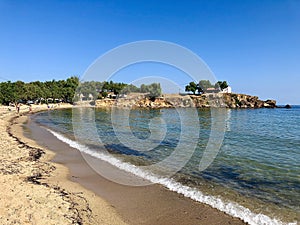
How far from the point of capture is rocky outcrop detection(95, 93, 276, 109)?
5379 inches

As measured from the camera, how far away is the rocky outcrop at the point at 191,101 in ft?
448

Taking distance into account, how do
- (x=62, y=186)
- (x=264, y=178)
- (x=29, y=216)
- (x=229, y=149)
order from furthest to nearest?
(x=229, y=149)
(x=264, y=178)
(x=62, y=186)
(x=29, y=216)

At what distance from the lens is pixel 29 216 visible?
691cm

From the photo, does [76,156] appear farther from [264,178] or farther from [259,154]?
[259,154]

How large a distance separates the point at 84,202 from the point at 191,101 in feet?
435

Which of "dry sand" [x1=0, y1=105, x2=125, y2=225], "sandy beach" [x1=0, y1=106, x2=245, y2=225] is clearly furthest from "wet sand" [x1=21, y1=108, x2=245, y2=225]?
"dry sand" [x1=0, y1=105, x2=125, y2=225]

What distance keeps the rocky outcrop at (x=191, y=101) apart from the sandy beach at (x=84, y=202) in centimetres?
12343

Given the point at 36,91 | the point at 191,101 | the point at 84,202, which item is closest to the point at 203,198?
the point at 84,202

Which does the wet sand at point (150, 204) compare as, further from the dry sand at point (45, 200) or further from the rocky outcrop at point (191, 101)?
the rocky outcrop at point (191, 101)

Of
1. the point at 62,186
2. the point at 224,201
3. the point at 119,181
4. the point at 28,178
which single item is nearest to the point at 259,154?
the point at 224,201

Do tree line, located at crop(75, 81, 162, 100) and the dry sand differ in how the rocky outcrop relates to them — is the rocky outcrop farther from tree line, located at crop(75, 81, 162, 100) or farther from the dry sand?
the dry sand

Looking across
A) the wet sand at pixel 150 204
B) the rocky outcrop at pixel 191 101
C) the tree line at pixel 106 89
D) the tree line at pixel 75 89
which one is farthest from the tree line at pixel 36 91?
the wet sand at pixel 150 204

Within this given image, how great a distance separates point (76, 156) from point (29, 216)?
32.2 feet

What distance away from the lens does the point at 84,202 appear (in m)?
8.59
